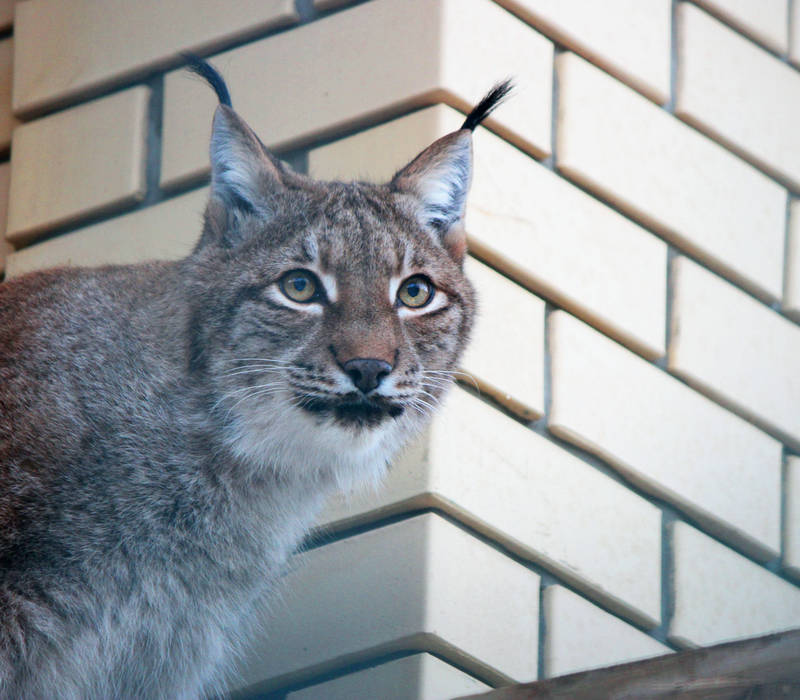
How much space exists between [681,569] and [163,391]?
7.32 feet

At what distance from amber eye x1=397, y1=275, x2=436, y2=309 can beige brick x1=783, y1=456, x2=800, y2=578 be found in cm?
220

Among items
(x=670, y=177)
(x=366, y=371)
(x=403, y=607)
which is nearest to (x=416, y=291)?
(x=366, y=371)

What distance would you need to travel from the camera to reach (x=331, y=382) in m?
4.32

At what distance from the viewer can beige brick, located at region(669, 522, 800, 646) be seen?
5.67 m

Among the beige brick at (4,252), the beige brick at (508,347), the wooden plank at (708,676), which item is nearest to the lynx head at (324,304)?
the beige brick at (508,347)

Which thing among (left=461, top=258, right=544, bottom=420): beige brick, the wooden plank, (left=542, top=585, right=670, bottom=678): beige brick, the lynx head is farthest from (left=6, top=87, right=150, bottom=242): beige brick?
the wooden plank

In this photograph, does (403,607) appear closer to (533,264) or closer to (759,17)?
(533,264)

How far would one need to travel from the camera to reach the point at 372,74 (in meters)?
5.53

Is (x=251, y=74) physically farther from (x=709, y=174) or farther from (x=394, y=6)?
(x=709, y=174)

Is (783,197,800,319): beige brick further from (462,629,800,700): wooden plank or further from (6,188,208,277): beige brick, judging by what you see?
(462,629,800,700): wooden plank

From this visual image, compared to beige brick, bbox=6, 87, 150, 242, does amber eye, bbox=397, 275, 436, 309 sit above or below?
below

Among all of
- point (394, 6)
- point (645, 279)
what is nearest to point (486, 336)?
point (645, 279)

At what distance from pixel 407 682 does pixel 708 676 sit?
1.84 meters

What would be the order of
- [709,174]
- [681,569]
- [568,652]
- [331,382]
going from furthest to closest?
[709,174] < [681,569] < [568,652] < [331,382]
